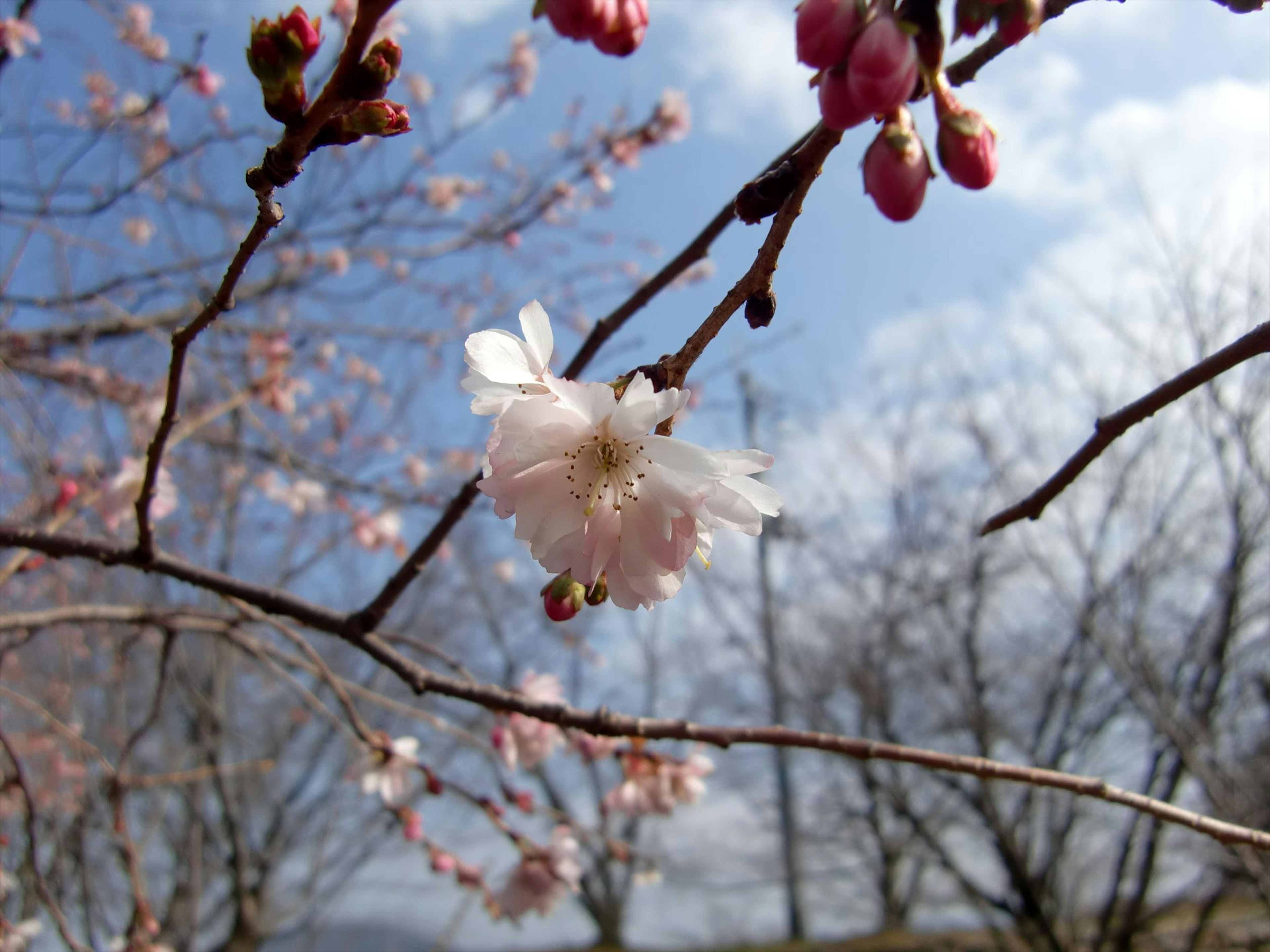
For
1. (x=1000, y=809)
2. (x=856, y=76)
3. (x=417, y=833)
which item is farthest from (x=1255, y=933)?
(x=856, y=76)

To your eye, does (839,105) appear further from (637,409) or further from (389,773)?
(389,773)

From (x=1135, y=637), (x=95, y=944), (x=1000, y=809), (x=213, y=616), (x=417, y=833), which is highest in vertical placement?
(x=1135, y=637)

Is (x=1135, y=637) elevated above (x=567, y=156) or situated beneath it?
situated beneath

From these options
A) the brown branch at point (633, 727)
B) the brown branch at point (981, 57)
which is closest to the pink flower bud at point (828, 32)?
the brown branch at point (981, 57)

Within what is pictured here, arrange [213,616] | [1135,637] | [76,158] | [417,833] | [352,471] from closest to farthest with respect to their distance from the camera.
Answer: [213,616]
[417,833]
[76,158]
[1135,637]
[352,471]

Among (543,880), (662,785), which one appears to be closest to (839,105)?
(662,785)

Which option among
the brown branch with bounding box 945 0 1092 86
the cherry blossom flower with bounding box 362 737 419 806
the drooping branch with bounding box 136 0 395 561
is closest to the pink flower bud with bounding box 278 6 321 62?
the drooping branch with bounding box 136 0 395 561

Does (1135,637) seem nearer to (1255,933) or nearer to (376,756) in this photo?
(1255,933)
